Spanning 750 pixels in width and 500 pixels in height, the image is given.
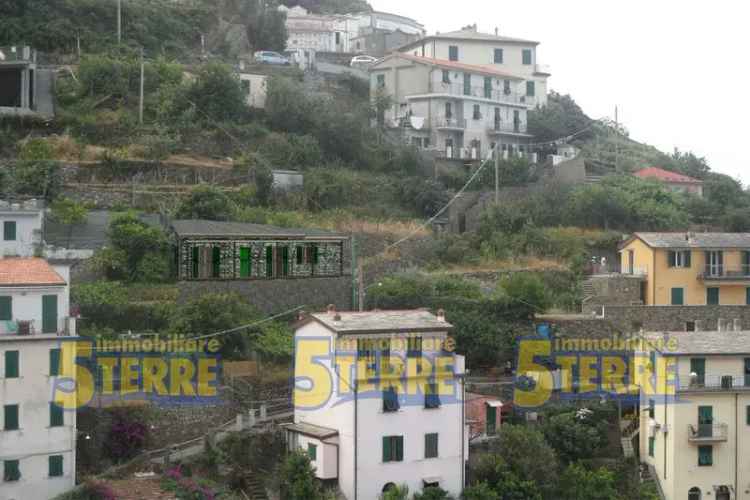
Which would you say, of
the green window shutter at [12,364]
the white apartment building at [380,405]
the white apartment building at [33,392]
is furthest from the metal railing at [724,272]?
the green window shutter at [12,364]

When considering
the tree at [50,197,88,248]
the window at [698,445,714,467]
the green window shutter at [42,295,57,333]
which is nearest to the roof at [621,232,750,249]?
the window at [698,445,714,467]

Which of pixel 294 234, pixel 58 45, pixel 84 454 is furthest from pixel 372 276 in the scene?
pixel 58 45

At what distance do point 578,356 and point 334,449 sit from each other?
35.5ft

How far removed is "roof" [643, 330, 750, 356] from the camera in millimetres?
36531

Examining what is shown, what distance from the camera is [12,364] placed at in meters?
31.5

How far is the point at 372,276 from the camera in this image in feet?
144

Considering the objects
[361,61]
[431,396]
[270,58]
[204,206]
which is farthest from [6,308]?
[361,61]

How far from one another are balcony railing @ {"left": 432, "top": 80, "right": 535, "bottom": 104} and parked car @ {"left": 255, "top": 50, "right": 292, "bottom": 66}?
7328 millimetres

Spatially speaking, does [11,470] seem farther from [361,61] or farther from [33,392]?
[361,61]

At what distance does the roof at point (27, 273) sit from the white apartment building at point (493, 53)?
3303 cm

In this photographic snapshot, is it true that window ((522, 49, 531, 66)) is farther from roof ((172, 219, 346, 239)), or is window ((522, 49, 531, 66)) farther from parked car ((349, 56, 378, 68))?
roof ((172, 219, 346, 239))

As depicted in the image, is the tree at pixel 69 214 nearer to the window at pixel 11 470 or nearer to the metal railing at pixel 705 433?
the window at pixel 11 470

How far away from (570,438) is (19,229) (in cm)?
1603

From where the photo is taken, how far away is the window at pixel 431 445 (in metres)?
33.6
